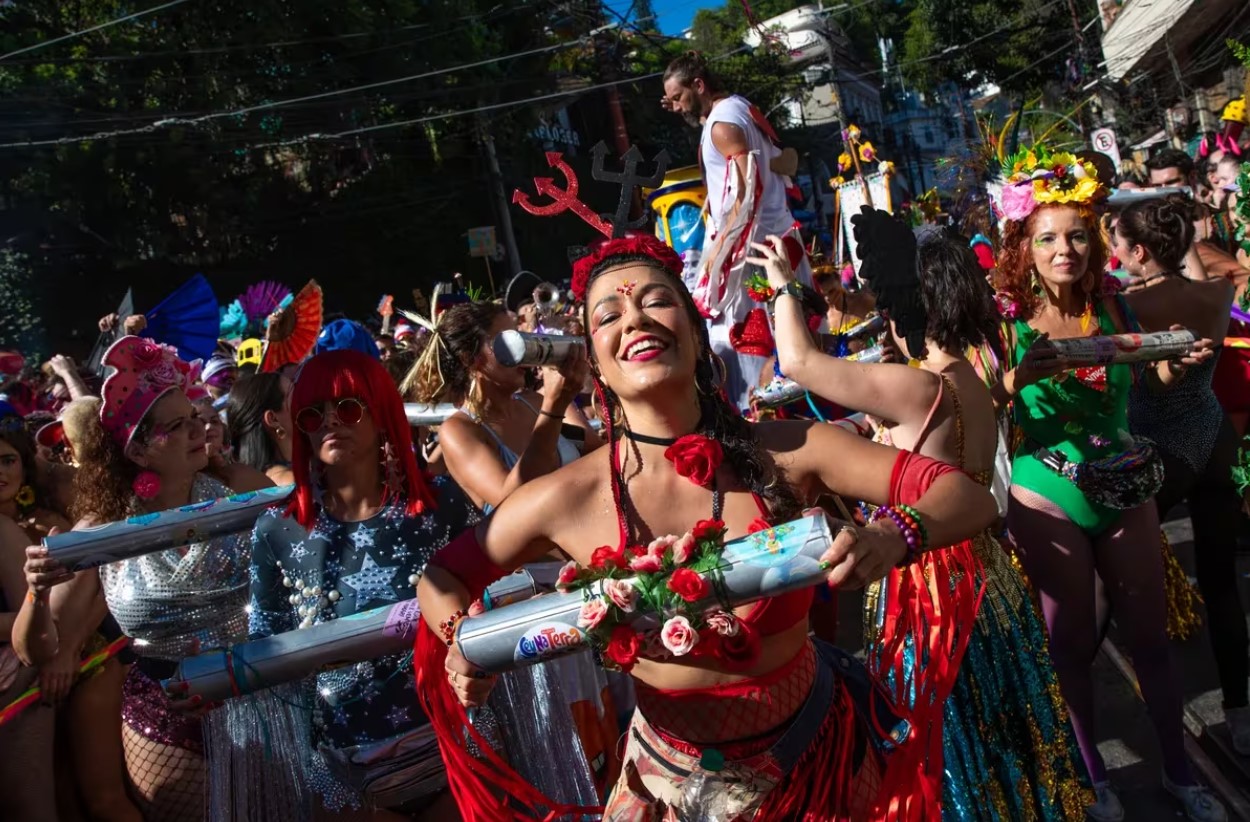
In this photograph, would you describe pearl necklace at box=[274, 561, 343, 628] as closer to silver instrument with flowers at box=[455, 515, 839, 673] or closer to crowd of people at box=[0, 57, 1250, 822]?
crowd of people at box=[0, 57, 1250, 822]

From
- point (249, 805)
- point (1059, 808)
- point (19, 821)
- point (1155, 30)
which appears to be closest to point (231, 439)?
point (19, 821)

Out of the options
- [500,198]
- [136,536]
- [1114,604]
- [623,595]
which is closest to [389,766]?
[136,536]

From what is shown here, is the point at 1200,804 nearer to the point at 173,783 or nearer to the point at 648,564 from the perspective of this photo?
the point at 648,564

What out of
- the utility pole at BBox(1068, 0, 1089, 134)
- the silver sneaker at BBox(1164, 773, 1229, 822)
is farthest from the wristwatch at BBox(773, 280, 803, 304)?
the utility pole at BBox(1068, 0, 1089, 134)

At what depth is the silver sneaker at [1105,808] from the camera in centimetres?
327

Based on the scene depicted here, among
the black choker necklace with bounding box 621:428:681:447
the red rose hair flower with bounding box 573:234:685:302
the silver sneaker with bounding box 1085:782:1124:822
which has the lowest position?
the silver sneaker with bounding box 1085:782:1124:822

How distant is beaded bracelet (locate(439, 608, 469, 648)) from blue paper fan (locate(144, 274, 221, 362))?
2996 millimetres

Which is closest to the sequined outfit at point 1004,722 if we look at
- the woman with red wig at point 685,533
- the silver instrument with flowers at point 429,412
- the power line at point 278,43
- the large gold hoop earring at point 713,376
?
the woman with red wig at point 685,533

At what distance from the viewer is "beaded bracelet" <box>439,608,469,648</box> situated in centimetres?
206

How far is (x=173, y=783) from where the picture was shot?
3.10m

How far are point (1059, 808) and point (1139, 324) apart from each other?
5.75 ft

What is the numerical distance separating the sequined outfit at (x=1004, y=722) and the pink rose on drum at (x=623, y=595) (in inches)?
52.2

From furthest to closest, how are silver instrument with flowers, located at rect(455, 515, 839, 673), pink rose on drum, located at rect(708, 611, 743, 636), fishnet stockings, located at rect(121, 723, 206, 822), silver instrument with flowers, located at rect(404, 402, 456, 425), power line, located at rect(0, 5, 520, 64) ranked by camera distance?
power line, located at rect(0, 5, 520, 64), silver instrument with flowers, located at rect(404, 402, 456, 425), fishnet stockings, located at rect(121, 723, 206, 822), pink rose on drum, located at rect(708, 611, 743, 636), silver instrument with flowers, located at rect(455, 515, 839, 673)

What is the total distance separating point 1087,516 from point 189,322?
3821 mm
